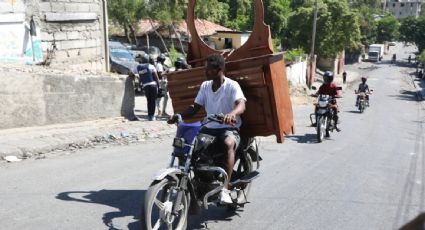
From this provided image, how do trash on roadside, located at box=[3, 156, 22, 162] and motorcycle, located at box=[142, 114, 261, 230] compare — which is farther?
trash on roadside, located at box=[3, 156, 22, 162]

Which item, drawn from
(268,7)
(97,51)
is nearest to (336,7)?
(268,7)

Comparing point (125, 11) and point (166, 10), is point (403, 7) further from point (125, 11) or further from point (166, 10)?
point (166, 10)

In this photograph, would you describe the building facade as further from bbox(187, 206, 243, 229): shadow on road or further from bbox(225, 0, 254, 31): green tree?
bbox(187, 206, 243, 229): shadow on road

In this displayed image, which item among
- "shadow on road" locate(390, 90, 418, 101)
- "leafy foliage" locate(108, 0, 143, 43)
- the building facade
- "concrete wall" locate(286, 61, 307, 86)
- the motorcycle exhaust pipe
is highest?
the building facade

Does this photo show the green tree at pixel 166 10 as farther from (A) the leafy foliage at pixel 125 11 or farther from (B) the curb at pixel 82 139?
(B) the curb at pixel 82 139

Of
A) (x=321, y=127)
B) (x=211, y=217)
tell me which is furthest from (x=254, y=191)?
(x=321, y=127)

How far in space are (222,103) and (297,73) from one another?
104ft

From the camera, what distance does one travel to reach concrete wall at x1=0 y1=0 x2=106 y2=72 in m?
11.9

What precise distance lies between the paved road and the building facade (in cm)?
18849

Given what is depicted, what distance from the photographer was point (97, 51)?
14.6 meters

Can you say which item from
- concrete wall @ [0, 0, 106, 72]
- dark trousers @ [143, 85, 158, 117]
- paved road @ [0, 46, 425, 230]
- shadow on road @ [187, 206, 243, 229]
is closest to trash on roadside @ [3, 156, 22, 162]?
paved road @ [0, 46, 425, 230]

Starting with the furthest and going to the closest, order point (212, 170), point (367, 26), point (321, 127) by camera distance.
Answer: point (367, 26), point (321, 127), point (212, 170)

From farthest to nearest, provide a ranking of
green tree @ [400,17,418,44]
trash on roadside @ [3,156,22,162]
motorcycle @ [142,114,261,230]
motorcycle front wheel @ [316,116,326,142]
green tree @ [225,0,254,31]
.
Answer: green tree @ [400,17,418,44]
green tree @ [225,0,254,31]
motorcycle front wheel @ [316,116,326,142]
trash on roadside @ [3,156,22,162]
motorcycle @ [142,114,261,230]

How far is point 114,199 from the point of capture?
5922 millimetres
